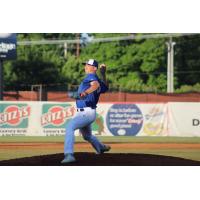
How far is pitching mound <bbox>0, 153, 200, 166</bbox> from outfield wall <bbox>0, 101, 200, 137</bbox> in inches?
286

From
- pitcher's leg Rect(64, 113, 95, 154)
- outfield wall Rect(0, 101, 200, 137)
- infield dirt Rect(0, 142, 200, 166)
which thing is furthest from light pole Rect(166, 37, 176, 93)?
pitcher's leg Rect(64, 113, 95, 154)

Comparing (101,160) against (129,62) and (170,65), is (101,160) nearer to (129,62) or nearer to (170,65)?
(170,65)

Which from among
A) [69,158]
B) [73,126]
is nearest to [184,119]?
[73,126]

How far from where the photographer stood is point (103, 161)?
12453 mm

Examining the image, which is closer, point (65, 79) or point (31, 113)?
point (31, 113)

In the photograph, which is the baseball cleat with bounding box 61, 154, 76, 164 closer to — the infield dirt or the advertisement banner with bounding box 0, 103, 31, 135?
the infield dirt

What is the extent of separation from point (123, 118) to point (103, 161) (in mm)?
9641

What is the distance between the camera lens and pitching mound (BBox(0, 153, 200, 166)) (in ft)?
40.5

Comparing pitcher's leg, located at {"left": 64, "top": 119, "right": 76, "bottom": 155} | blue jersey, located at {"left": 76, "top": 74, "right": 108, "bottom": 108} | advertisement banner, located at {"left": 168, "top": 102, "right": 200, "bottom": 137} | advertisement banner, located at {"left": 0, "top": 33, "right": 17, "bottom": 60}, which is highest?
advertisement banner, located at {"left": 0, "top": 33, "right": 17, "bottom": 60}

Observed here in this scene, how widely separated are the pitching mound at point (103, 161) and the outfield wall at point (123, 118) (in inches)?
286

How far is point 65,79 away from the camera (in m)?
27.3

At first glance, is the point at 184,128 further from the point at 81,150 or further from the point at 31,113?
the point at 81,150

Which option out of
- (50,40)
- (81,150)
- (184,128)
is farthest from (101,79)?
(50,40)
